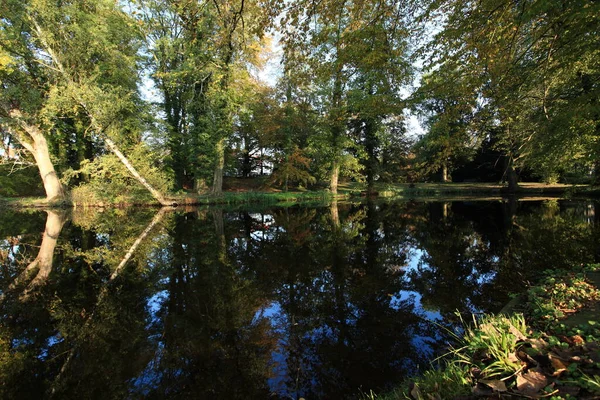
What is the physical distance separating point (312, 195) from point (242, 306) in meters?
22.3

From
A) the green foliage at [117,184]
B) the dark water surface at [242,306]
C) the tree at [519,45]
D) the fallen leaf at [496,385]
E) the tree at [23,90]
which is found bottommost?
the dark water surface at [242,306]

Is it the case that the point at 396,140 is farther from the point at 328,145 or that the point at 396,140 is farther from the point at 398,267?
the point at 398,267

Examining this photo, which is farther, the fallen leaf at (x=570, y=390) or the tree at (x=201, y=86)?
the tree at (x=201, y=86)

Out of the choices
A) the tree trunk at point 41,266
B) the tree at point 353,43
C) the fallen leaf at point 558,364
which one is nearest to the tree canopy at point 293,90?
the tree at point 353,43

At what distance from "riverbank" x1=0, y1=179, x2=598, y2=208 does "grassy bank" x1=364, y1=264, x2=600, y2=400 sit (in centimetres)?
728

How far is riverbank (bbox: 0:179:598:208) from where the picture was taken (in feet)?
67.1

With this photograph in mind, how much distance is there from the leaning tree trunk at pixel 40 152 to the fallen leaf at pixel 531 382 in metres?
24.7

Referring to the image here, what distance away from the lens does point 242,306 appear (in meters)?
5.05

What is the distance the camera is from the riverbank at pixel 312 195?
20438 mm

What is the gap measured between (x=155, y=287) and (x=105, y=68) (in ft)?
70.5

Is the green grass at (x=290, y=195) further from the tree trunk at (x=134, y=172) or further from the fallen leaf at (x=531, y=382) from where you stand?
the fallen leaf at (x=531, y=382)

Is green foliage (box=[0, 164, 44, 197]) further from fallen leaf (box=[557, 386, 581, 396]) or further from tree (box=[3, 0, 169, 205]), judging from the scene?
fallen leaf (box=[557, 386, 581, 396])

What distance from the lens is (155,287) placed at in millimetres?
5809

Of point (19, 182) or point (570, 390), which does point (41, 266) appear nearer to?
point (570, 390)
